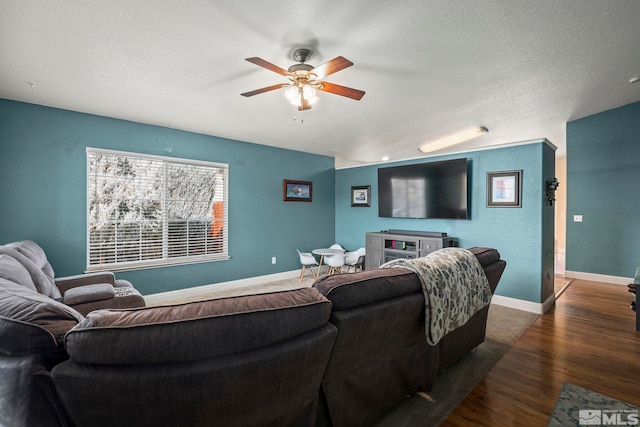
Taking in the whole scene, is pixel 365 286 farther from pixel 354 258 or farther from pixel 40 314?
pixel 354 258

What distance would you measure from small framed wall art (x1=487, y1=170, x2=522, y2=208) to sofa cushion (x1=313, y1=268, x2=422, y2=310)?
9.60 ft

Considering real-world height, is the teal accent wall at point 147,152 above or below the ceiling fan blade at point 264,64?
below

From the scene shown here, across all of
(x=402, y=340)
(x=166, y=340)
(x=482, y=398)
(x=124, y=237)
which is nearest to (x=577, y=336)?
(x=482, y=398)

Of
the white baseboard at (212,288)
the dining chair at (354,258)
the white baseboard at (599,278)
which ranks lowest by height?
the white baseboard at (212,288)

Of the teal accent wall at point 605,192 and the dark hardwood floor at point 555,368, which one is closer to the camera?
the dark hardwood floor at point 555,368

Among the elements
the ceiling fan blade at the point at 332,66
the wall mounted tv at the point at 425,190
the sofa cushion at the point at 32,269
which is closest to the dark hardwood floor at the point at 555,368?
the wall mounted tv at the point at 425,190

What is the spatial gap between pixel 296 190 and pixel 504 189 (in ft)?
11.1

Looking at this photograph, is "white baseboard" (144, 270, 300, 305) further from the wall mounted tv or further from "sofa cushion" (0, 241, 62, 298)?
Result: the wall mounted tv

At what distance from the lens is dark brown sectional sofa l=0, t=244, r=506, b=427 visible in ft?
2.99

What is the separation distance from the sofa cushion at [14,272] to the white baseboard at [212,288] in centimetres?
190

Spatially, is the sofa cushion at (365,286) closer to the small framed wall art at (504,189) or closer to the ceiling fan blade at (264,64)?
the ceiling fan blade at (264,64)

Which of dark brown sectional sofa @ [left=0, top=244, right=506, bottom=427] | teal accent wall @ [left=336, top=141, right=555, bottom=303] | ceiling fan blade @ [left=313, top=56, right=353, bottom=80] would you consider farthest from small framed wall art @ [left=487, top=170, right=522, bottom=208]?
dark brown sectional sofa @ [left=0, top=244, right=506, bottom=427]

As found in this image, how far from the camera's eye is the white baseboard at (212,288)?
4039 millimetres

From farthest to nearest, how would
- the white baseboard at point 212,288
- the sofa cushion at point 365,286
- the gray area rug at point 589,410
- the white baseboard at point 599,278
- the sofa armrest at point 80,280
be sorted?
the white baseboard at point 599,278 < the white baseboard at point 212,288 < the sofa armrest at point 80,280 < the gray area rug at point 589,410 < the sofa cushion at point 365,286
